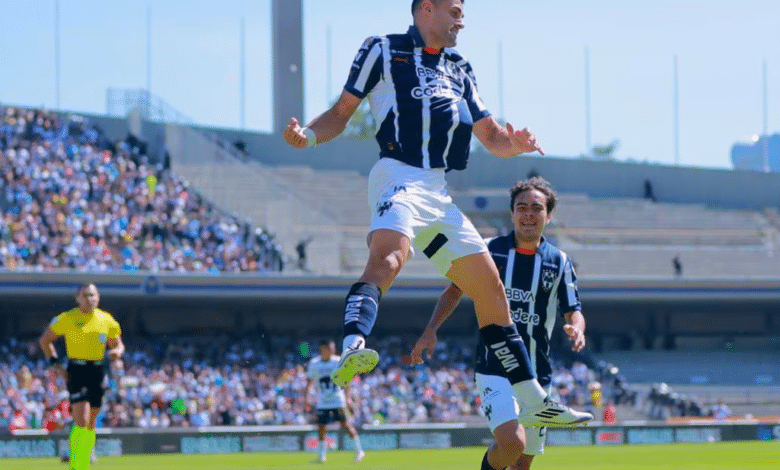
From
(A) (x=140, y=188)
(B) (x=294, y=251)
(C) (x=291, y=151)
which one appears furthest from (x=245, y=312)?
(C) (x=291, y=151)

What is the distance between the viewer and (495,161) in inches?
2256

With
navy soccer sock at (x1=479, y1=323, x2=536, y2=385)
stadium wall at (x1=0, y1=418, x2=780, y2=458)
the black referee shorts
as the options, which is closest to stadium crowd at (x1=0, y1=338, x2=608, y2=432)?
stadium wall at (x1=0, y1=418, x2=780, y2=458)

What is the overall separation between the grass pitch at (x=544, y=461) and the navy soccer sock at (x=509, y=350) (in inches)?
338

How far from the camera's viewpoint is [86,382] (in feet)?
49.0

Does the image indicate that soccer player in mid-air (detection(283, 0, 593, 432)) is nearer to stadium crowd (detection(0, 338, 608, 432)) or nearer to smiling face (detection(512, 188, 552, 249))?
smiling face (detection(512, 188, 552, 249))

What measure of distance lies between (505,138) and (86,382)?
27.2 feet

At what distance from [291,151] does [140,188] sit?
13860 millimetres

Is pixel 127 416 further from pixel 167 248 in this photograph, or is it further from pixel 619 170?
pixel 619 170

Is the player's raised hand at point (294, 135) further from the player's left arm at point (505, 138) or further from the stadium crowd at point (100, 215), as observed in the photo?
the stadium crowd at point (100, 215)

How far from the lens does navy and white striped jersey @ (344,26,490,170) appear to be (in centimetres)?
761

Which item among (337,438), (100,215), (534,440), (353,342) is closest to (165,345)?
(100,215)

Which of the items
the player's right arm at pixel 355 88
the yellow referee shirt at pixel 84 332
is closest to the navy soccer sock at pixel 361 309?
the player's right arm at pixel 355 88

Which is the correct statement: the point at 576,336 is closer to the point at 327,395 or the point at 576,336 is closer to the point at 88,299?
the point at 88,299

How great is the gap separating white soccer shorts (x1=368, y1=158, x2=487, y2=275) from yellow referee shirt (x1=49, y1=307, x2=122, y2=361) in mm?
8356
